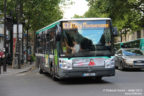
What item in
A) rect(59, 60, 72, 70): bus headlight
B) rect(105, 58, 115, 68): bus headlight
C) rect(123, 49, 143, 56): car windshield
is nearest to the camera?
rect(59, 60, 72, 70): bus headlight

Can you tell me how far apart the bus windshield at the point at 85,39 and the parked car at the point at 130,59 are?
825cm

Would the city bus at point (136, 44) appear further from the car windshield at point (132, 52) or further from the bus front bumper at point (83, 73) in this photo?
the bus front bumper at point (83, 73)

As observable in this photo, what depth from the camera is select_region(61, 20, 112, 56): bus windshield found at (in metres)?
13.1

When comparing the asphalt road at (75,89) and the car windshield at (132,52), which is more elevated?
the car windshield at (132,52)

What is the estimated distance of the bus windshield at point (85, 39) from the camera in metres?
13.1

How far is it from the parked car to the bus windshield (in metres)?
8.25

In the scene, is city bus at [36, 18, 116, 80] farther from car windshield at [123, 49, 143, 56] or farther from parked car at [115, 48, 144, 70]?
car windshield at [123, 49, 143, 56]

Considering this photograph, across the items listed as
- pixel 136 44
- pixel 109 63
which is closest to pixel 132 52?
pixel 109 63

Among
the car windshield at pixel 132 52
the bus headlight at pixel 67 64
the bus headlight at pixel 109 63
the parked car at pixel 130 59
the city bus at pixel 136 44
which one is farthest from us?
the city bus at pixel 136 44

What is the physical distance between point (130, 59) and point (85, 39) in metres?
8.80

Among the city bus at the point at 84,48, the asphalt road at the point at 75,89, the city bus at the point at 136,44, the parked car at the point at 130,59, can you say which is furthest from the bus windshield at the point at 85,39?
the city bus at the point at 136,44

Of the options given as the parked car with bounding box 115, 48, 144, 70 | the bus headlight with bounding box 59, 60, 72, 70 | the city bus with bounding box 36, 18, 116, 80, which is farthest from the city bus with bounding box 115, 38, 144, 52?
the bus headlight with bounding box 59, 60, 72, 70

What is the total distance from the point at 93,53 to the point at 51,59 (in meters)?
2.81

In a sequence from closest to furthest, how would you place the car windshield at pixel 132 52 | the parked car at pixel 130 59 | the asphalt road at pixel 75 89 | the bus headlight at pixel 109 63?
the asphalt road at pixel 75 89, the bus headlight at pixel 109 63, the parked car at pixel 130 59, the car windshield at pixel 132 52
